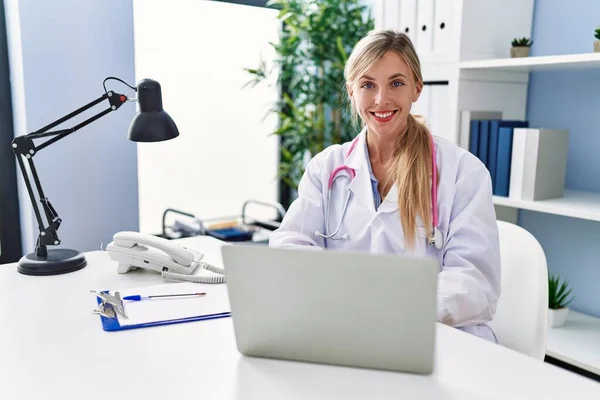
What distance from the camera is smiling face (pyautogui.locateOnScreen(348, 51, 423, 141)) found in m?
1.45

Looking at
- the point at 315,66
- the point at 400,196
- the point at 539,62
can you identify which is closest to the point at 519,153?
the point at 539,62

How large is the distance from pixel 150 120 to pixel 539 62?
4.08 feet

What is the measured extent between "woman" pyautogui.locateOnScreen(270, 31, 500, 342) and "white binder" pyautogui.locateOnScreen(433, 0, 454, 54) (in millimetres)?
662

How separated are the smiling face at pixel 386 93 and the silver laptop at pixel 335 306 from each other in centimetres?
74

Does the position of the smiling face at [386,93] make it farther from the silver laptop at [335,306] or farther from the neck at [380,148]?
the silver laptop at [335,306]

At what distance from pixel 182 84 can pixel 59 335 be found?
1882mm

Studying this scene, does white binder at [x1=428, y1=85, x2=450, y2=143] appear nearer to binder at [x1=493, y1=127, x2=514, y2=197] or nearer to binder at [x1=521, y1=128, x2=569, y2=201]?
binder at [x1=493, y1=127, x2=514, y2=197]

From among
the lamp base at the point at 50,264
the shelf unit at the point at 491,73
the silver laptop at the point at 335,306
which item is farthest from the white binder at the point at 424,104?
the silver laptop at the point at 335,306

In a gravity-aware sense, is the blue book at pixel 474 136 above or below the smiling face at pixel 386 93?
below

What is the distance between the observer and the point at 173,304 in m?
1.21

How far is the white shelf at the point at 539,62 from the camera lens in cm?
168

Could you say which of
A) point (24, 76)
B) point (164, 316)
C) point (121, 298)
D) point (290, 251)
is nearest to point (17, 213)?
point (24, 76)

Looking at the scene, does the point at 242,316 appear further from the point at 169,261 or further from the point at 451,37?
the point at 451,37

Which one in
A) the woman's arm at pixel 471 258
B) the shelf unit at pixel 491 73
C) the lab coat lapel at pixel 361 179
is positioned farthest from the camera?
the shelf unit at pixel 491 73
